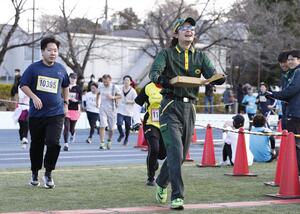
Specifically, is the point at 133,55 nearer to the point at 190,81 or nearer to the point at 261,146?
the point at 261,146

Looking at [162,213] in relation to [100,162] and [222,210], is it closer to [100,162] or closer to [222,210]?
[222,210]

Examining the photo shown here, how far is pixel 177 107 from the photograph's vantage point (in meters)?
7.66

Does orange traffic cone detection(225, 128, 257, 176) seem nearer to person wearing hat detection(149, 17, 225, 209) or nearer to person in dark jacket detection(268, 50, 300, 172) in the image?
person in dark jacket detection(268, 50, 300, 172)

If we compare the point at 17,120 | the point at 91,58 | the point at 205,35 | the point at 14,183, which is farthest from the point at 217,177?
the point at 91,58

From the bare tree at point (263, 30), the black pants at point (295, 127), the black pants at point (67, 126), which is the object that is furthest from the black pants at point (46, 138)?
the bare tree at point (263, 30)

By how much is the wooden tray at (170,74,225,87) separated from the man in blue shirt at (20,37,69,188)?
98.4 inches

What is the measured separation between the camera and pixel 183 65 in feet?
25.3

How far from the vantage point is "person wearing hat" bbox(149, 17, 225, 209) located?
762cm

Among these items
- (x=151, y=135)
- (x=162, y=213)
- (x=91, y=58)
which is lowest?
(x=162, y=213)

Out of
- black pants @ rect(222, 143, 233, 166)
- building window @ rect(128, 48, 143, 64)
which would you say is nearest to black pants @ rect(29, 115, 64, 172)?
black pants @ rect(222, 143, 233, 166)

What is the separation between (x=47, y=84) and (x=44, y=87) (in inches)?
2.4

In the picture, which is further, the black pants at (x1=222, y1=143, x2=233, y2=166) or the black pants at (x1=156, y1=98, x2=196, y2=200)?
the black pants at (x1=222, y1=143, x2=233, y2=166)

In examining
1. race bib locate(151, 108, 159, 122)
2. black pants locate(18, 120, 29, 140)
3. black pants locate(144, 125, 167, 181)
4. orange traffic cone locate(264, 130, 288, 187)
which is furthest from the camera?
black pants locate(18, 120, 29, 140)

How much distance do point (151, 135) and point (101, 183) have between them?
1.01 m
